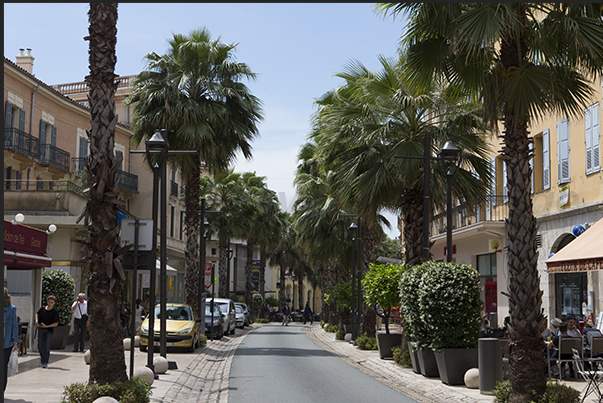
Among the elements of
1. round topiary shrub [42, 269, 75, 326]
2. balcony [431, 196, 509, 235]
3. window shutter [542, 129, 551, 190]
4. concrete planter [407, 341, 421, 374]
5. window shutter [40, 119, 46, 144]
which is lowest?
concrete planter [407, 341, 421, 374]

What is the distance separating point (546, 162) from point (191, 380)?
15.7 m

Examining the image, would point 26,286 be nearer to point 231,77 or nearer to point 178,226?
point 231,77

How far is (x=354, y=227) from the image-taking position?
31.3 m

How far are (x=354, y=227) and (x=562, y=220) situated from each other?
9.68 metres

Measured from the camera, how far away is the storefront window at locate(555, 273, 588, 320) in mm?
23031

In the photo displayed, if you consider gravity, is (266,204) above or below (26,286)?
above

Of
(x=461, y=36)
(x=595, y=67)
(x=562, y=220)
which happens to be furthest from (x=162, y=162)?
(x=562, y=220)

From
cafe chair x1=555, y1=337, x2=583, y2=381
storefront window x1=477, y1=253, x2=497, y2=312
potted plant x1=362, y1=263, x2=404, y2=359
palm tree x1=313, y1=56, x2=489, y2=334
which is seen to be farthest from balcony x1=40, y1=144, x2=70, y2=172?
cafe chair x1=555, y1=337, x2=583, y2=381

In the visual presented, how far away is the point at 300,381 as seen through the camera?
16188 millimetres

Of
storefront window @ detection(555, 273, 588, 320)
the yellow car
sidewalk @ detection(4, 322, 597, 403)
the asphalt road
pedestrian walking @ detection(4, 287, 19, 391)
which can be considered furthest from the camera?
the yellow car

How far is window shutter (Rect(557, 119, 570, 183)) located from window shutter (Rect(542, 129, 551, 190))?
0.97 meters

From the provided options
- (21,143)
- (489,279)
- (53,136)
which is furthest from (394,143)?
(53,136)

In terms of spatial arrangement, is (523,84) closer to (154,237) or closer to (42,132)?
(154,237)

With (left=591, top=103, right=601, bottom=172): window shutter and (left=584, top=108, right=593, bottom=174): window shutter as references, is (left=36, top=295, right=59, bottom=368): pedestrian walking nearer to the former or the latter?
(left=591, top=103, right=601, bottom=172): window shutter
